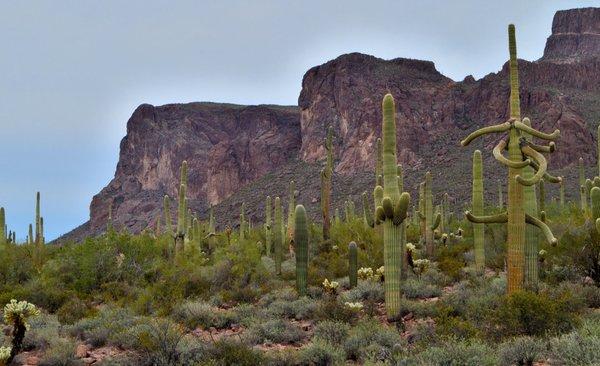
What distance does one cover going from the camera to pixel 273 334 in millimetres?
9695

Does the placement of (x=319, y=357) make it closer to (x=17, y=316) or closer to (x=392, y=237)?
(x=392, y=237)

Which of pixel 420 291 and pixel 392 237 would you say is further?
pixel 420 291

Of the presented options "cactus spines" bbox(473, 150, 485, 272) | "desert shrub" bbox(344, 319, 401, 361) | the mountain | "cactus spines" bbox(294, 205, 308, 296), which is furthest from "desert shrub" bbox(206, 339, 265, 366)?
the mountain

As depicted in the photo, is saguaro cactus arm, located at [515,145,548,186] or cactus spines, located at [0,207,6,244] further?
cactus spines, located at [0,207,6,244]

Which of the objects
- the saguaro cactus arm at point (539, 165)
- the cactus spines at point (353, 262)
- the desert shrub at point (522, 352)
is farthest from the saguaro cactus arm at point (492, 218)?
the cactus spines at point (353, 262)

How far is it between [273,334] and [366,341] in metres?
1.77

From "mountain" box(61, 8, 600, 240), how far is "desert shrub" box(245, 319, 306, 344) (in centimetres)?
3209

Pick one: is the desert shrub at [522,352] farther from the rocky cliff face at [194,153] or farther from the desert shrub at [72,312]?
the rocky cliff face at [194,153]

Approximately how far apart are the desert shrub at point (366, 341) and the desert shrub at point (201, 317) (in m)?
2.96

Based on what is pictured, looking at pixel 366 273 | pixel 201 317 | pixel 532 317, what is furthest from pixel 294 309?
pixel 532 317

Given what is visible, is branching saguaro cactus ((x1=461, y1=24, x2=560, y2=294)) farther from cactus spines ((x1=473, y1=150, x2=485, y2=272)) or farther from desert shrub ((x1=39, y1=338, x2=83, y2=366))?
desert shrub ((x1=39, y1=338, x2=83, y2=366))

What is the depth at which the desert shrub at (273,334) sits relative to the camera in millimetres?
9617

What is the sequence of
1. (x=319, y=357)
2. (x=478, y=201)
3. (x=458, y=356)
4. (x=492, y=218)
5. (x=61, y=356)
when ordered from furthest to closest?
(x=478, y=201) → (x=492, y=218) → (x=61, y=356) → (x=319, y=357) → (x=458, y=356)

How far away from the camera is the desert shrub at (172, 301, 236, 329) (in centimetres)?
1096
